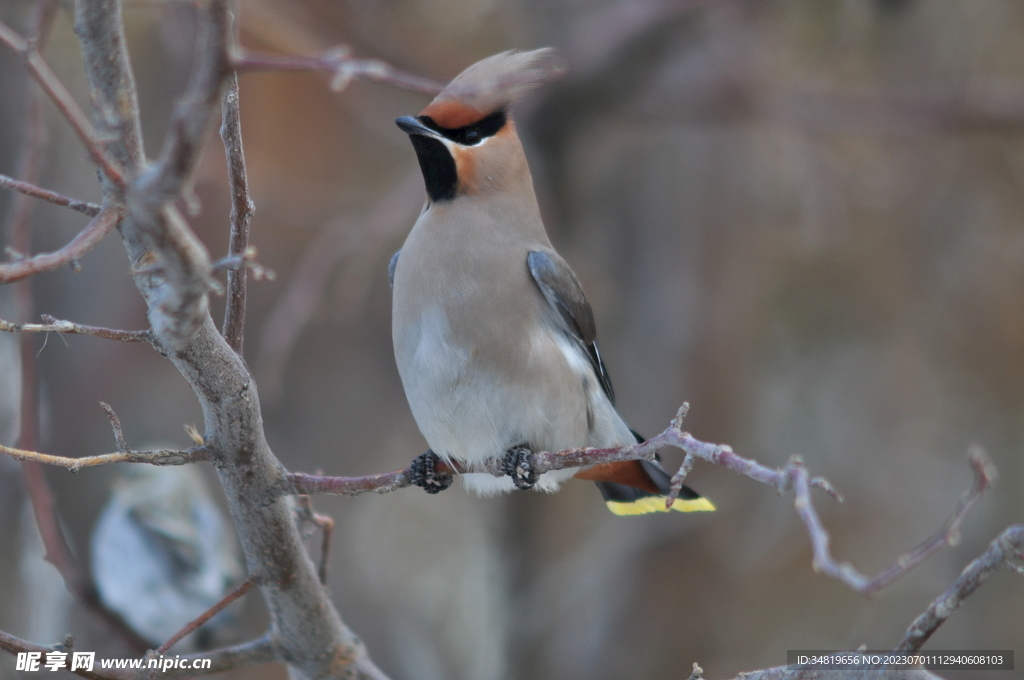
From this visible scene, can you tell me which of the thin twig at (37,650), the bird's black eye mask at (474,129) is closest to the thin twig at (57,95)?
the thin twig at (37,650)

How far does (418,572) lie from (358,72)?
20.1 ft

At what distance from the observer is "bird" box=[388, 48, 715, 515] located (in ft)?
9.36

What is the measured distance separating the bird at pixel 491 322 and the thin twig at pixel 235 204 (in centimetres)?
83

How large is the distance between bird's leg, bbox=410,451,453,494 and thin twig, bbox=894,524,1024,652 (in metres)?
1.46

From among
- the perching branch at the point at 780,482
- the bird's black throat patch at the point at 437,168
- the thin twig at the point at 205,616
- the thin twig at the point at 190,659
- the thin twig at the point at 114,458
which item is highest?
the bird's black throat patch at the point at 437,168

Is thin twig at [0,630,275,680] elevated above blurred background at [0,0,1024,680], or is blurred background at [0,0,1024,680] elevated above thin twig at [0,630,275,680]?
blurred background at [0,0,1024,680]

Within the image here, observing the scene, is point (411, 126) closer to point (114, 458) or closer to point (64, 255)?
point (114, 458)

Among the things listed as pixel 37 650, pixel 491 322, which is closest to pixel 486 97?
pixel 491 322

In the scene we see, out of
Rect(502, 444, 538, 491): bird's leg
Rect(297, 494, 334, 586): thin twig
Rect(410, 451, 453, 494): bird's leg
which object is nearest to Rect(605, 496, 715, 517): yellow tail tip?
Rect(502, 444, 538, 491): bird's leg

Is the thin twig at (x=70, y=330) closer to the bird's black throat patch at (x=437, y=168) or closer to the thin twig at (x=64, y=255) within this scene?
the thin twig at (x=64, y=255)

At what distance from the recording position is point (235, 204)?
187 cm

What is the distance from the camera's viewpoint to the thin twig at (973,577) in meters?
1.41

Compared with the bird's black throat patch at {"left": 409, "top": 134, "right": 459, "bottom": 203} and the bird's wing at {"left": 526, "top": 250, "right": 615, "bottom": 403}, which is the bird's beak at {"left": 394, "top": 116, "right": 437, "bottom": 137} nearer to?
the bird's black throat patch at {"left": 409, "top": 134, "right": 459, "bottom": 203}

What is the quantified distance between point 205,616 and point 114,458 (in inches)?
18.0
